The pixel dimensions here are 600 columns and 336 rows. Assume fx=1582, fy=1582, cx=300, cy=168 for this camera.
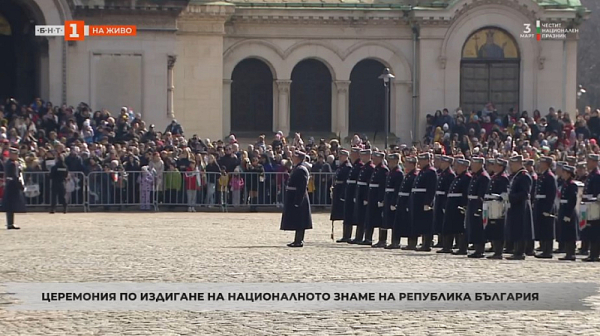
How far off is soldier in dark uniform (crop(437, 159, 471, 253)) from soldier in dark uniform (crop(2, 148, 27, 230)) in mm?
8691

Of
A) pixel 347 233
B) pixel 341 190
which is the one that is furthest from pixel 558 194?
pixel 341 190

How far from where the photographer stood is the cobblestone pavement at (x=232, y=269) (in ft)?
49.2

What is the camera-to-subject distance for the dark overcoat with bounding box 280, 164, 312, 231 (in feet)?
82.5

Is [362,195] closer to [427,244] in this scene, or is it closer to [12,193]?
[427,244]

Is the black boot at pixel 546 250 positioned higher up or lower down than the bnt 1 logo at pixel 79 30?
lower down

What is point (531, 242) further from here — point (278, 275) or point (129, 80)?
point (129, 80)

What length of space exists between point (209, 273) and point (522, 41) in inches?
1097

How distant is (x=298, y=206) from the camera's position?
995 inches

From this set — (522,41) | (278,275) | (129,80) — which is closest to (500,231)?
(278,275)

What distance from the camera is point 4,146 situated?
3562cm

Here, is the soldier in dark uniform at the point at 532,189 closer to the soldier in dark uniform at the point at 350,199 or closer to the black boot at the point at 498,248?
the black boot at the point at 498,248

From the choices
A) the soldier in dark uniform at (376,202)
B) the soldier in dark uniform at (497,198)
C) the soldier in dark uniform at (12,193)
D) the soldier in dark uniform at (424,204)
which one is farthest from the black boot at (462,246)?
the soldier in dark uniform at (12,193)

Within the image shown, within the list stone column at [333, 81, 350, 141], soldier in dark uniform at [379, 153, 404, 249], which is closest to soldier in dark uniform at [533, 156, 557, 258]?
soldier in dark uniform at [379, 153, 404, 249]

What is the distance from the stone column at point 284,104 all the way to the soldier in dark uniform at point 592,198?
2238 cm
